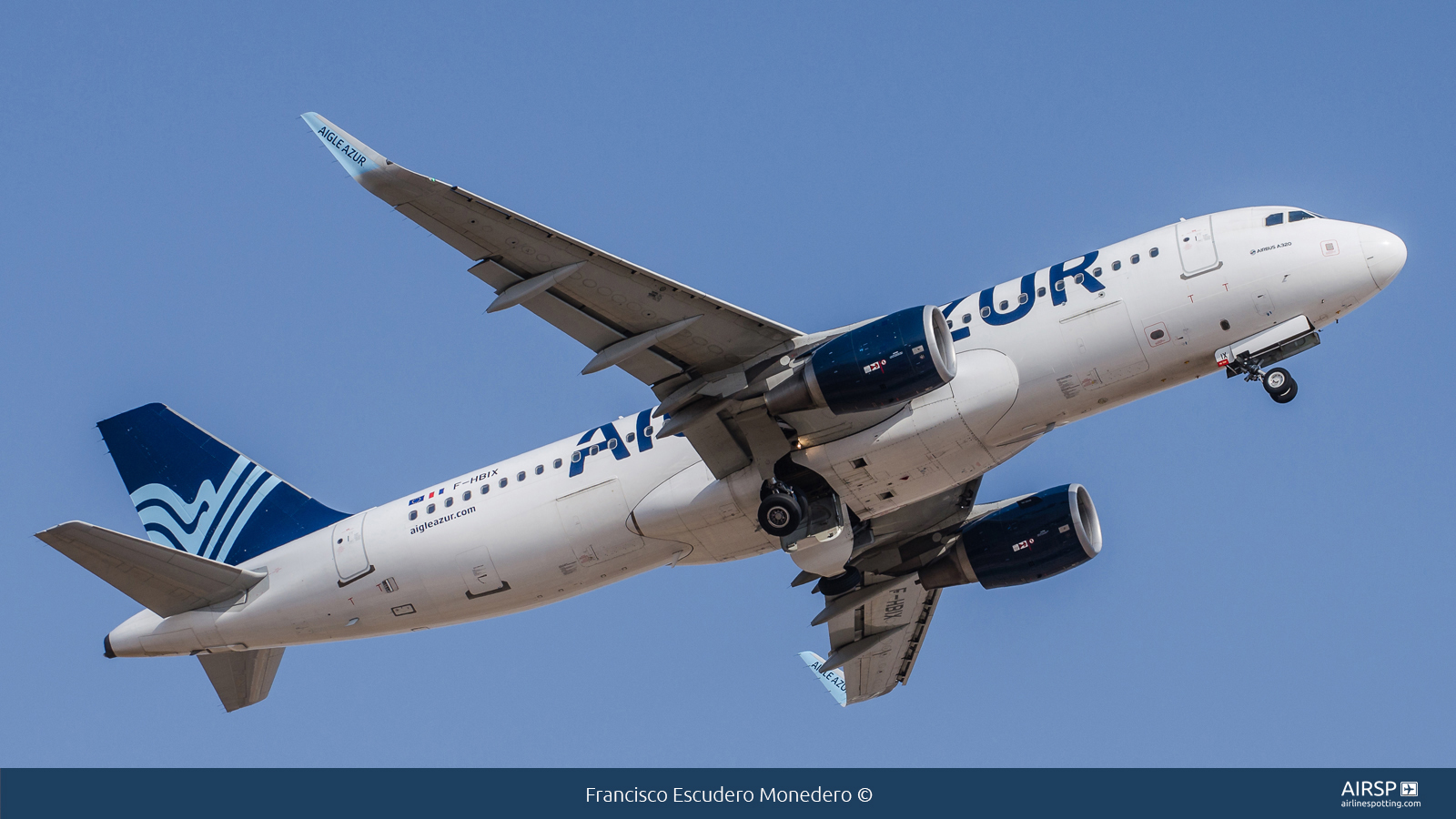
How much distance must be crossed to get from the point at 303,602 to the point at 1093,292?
18.9 metres

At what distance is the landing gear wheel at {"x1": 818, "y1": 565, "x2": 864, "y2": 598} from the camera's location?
35.2 m

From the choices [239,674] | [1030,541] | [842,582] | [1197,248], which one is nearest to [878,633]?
[842,582]

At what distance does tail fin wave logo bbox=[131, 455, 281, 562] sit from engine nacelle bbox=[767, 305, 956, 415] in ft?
51.0

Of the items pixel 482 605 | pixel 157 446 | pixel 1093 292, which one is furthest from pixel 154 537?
pixel 1093 292

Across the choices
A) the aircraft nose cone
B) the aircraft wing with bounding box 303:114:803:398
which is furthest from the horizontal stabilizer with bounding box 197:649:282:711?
the aircraft nose cone

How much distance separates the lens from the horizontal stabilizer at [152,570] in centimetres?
2905

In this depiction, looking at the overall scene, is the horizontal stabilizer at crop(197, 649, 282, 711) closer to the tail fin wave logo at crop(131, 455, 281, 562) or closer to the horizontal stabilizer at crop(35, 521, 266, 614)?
the horizontal stabilizer at crop(35, 521, 266, 614)

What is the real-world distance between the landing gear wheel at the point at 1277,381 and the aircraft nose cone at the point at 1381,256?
239cm

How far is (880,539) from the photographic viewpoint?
34156 millimetres

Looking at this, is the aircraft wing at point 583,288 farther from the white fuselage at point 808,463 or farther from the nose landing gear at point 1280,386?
the nose landing gear at point 1280,386

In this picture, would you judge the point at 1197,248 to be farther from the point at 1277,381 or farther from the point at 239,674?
the point at 239,674

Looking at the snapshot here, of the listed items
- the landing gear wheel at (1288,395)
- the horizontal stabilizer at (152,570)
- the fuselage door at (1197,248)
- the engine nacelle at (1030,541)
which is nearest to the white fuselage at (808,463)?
the fuselage door at (1197,248)

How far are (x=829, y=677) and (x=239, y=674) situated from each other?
50.9ft

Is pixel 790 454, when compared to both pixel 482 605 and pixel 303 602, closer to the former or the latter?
pixel 482 605
